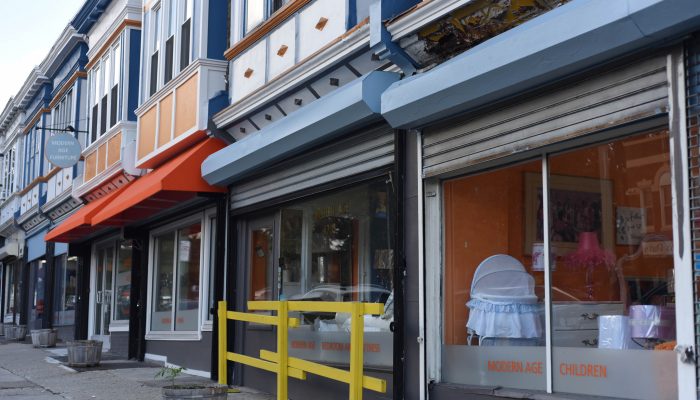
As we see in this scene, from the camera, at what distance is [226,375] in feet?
35.6

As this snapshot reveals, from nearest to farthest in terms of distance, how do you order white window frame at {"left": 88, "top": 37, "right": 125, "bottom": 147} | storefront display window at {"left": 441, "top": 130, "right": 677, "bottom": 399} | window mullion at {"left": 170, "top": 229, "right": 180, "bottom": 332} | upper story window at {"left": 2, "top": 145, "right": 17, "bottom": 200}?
storefront display window at {"left": 441, "top": 130, "right": 677, "bottom": 399}
window mullion at {"left": 170, "top": 229, "right": 180, "bottom": 332}
white window frame at {"left": 88, "top": 37, "right": 125, "bottom": 147}
upper story window at {"left": 2, "top": 145, "right": 17, "bottom": 200}

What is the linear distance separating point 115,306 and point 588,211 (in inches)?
573

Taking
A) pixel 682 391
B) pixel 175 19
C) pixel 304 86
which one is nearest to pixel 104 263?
pixel 175 19

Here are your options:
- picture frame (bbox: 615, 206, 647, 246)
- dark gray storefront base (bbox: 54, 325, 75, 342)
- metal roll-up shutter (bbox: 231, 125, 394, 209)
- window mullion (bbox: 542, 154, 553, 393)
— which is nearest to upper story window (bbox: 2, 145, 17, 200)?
dark gray storefront base (bbox: 54, 325, 75, 342)

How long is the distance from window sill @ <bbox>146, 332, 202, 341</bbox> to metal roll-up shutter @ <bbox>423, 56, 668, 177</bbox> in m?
7.06

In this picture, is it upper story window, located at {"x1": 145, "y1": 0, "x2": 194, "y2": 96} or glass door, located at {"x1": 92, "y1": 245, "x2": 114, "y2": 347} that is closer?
upper story window, located at {"x1": 145, "y1": 0, "x2": 194, "y2": 96}

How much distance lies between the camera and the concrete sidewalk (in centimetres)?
1075

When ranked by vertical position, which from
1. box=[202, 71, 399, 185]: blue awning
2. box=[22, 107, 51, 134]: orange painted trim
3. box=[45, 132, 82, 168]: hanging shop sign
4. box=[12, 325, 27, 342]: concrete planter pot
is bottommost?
box=[12, 325, 27, 342]: concrete planter pot

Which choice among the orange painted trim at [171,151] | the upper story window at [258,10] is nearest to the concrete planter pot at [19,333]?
the orange painted trim at [171,151]

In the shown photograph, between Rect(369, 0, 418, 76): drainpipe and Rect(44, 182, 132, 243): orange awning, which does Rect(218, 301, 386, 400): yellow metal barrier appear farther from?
Rect(44, 182, 132, 243): orange awning

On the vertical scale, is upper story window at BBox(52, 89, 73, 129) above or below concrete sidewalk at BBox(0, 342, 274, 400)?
above

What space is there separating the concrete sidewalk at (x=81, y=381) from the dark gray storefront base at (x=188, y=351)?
305 mm

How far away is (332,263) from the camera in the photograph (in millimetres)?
9789

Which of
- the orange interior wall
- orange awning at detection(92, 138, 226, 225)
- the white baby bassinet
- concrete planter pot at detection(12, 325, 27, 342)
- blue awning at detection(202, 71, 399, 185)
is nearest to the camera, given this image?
the orange interior wall
